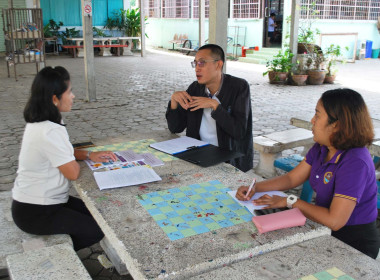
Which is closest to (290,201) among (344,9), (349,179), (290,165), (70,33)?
(349,179)

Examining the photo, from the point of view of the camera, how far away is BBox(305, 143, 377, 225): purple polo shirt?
187 cm

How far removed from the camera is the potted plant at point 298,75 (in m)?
10.6

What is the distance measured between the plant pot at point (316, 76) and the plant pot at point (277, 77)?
667 millimetres

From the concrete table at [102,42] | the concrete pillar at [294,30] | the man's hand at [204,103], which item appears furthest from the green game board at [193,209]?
the concrete table at [102,42]

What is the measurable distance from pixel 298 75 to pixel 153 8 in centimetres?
1468

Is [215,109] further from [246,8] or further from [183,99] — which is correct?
[246,8]

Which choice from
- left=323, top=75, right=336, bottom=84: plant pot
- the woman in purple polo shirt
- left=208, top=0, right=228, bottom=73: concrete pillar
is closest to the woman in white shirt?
the woman in purple polo shirt

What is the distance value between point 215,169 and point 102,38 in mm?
16184

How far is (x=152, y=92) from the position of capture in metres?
9.50

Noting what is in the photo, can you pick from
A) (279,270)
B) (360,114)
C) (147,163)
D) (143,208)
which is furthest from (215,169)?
(279,270)

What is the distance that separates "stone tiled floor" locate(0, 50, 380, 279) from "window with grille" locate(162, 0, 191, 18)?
567 cm

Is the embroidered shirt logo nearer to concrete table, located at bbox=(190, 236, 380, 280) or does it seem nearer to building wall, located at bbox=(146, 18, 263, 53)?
concrete table, located at bbox=(190, 236, 380, 280)

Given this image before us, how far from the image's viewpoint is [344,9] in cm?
1627

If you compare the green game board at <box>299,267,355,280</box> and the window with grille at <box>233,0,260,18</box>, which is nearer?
the green game board at <box>299,267,355,280</box>
